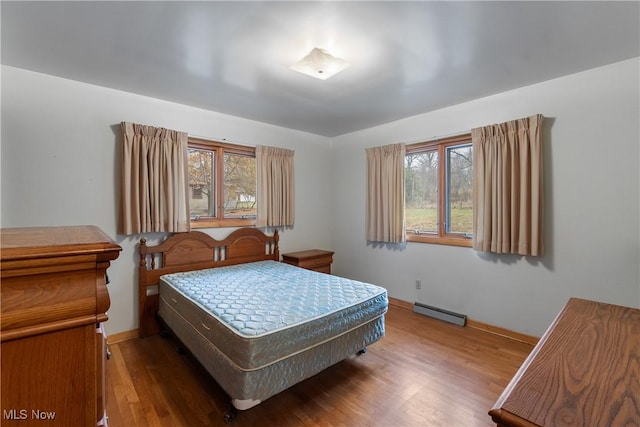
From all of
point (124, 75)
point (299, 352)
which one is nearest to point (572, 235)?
point (299, 352)

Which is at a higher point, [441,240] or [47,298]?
[47,298]

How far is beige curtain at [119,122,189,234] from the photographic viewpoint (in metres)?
2.76

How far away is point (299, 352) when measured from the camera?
6.03 feet

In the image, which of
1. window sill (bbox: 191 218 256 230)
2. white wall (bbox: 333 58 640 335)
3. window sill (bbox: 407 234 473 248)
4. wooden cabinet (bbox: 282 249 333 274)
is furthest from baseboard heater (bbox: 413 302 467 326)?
window sill (bbox: 191 218 256 230)

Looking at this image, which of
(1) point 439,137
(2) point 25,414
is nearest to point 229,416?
(2) point 25,414

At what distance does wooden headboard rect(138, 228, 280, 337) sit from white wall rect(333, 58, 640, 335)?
2238 millimetres

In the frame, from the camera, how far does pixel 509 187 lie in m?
2.82

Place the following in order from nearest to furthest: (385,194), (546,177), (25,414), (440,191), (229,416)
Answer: (25,414) → (229,416) → (546,177) → (440,191) → (385,194)

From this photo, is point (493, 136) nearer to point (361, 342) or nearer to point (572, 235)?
point (572, 235)

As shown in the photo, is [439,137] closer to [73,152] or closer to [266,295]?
[266,295]

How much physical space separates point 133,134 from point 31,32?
1.02m

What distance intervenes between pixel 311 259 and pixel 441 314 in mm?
1716

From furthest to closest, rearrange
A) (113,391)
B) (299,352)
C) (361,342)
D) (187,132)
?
(187,132) → (361,342) → (113,391) → (299,352)

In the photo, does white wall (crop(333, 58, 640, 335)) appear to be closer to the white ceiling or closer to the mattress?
the white ceiling
